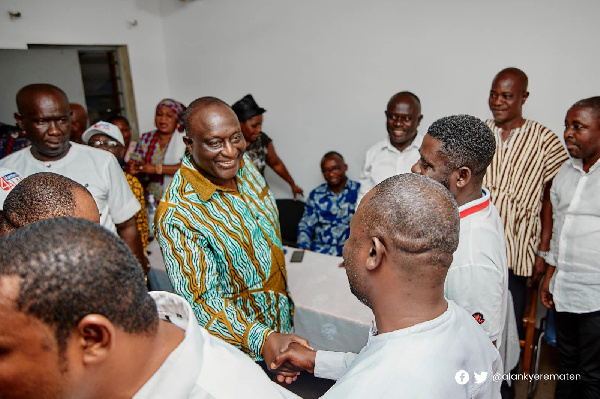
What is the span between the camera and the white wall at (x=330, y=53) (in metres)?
3.34

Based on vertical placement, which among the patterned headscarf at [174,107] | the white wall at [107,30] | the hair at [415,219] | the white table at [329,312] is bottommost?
the white table at [329,312]

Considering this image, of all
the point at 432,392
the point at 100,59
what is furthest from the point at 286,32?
the point at 432,392

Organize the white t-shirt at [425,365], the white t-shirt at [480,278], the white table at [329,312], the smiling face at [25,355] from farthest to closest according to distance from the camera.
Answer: the white table at [329,312], the white t-shirt at [480,278], the white t-shirt at [425,365], the smiling face at [25,355]

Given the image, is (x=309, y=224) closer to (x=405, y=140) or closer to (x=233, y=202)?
(x=405, y=140)

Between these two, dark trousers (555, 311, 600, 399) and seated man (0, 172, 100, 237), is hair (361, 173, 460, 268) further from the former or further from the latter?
dark trousers (555, 311, 600, 399)

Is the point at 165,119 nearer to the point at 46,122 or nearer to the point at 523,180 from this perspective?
the point at 46,122

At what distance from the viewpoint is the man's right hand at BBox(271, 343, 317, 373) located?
155cm

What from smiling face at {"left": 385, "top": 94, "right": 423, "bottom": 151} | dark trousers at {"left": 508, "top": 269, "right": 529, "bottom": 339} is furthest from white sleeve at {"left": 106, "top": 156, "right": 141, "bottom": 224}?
dark trousers at {"left": 508, "top": 269, "right": 529, "bottom": 339}

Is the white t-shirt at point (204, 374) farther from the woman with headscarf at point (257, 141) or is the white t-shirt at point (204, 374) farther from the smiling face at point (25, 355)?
the woman with headscarf at point (257, 141)

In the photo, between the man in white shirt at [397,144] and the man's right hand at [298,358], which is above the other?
the man in white shirt at [397,144]

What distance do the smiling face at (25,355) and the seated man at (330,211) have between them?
10.5 feet

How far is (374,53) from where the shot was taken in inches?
161

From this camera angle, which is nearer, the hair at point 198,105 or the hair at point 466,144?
the hair at point 466,144

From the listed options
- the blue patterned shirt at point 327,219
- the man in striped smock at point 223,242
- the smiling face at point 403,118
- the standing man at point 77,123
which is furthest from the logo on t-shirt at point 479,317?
the standing man at point 77,123
